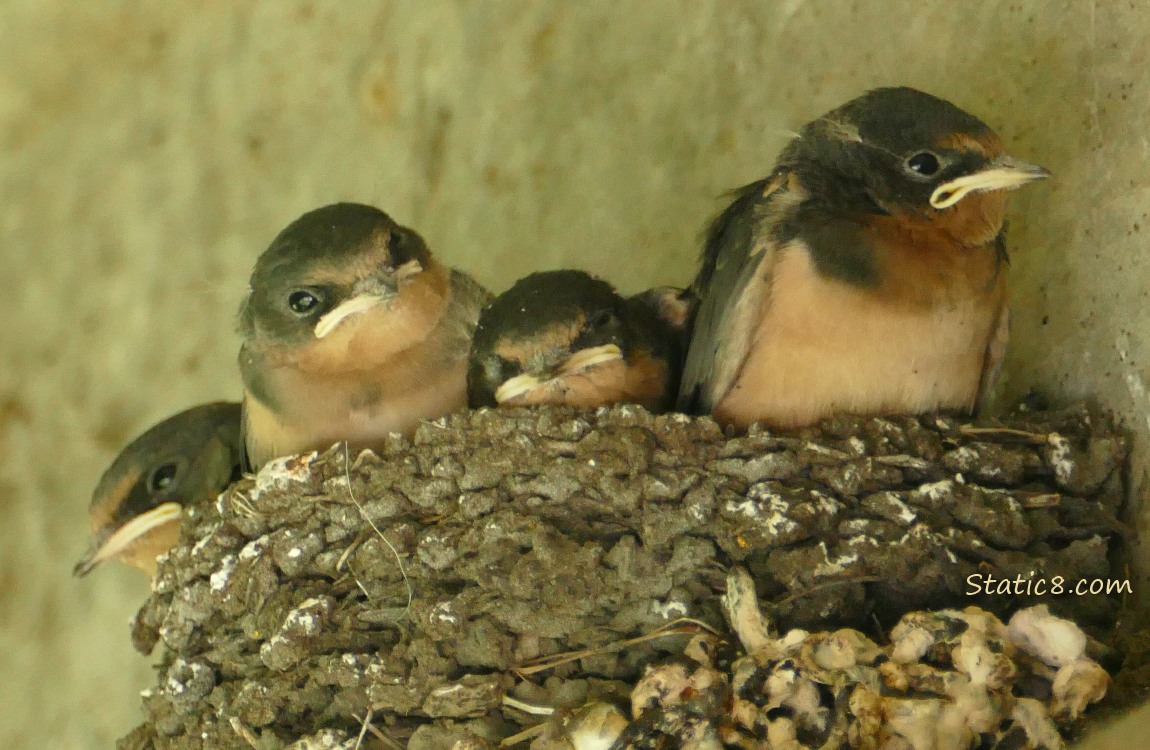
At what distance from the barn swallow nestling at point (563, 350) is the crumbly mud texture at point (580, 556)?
17cm

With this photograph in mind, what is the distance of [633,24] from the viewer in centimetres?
373

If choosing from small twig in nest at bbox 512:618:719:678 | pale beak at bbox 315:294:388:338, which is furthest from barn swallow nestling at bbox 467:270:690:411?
small twig in nest at bbox 512:618:719:678

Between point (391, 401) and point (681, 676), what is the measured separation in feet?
3.66

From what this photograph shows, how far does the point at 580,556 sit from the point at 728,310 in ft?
2.18

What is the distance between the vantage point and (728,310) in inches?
106

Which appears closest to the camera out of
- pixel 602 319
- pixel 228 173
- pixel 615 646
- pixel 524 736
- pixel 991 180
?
pixel 524 736

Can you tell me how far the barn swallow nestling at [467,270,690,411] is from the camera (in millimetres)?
2703

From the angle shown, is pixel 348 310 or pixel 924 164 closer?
pixel 924 164

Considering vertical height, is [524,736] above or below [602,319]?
below

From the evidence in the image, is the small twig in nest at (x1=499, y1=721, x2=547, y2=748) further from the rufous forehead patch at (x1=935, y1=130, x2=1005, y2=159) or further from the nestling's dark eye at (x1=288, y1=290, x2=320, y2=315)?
the rufous forehead patch at (x1=935, y1=130, x2=1005, y2=159)

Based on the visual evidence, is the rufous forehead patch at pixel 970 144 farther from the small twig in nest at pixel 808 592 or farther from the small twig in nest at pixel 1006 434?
the small twig in nest at pixel 808 592

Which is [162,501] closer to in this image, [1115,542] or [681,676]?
[681,676]

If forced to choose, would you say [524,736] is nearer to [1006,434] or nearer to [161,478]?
[1006,434]

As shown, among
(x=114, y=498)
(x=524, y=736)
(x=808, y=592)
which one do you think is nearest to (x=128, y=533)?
(x=114, y=498)
